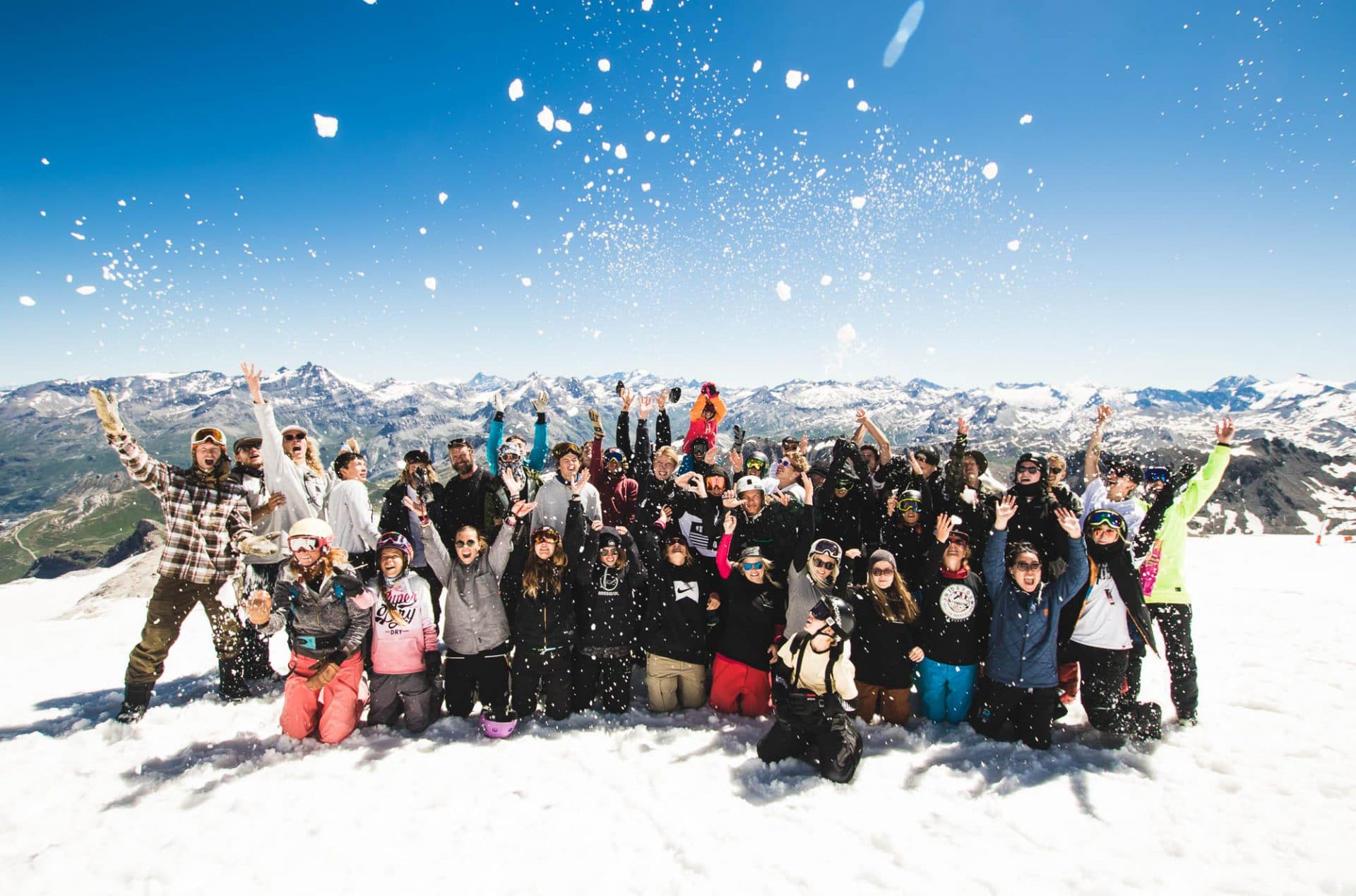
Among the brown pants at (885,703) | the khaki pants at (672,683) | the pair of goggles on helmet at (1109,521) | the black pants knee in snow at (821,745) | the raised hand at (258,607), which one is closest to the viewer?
the black pants knee in snow at (821,745)

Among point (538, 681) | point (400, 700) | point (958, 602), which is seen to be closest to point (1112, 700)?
point (958, 602)

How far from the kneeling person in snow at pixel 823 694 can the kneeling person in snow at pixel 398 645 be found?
4738 mm

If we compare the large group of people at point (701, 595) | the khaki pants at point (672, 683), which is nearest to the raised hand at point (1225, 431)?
the large group of people at point (701, 595)

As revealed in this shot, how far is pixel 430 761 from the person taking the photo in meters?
7.20

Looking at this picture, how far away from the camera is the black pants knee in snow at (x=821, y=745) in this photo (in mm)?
6828

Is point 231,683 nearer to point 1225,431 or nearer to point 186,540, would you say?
point 186,540

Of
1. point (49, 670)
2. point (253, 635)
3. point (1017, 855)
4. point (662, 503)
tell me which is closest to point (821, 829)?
point (1017, 855)

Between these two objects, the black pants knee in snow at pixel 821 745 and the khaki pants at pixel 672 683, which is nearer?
the black pants knee in snow at pixel 821 745

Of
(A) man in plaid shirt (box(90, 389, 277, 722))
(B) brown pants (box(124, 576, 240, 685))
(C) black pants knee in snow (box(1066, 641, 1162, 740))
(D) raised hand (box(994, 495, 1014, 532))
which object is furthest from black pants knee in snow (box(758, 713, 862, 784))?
(B) brown pants (box(124, 576, 240, 685))

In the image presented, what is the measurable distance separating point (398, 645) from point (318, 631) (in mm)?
1013

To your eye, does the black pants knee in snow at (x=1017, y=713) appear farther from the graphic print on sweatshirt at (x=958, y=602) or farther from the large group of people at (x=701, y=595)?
the graphic print on sweatshirt at (x=958, y=602)

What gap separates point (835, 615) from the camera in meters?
6.95

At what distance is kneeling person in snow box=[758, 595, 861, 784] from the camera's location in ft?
22.6

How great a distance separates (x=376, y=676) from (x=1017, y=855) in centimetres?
798
